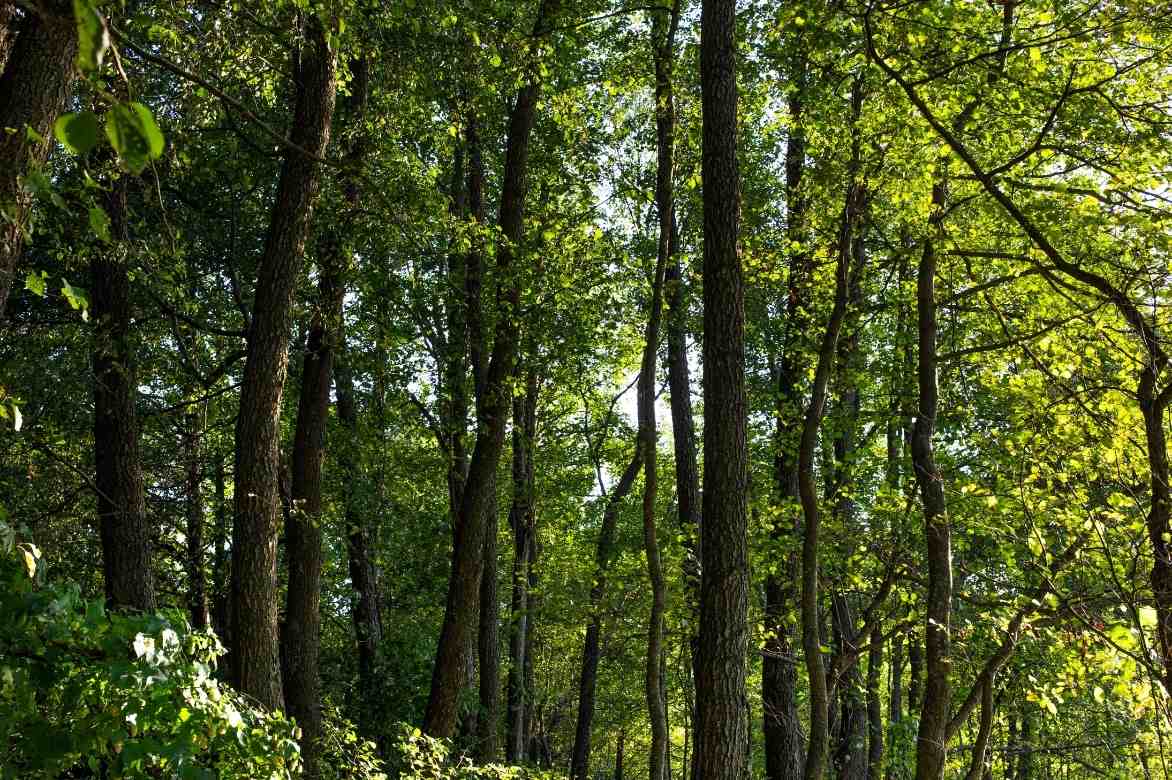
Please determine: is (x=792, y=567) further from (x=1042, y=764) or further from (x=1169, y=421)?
(x=1042, y=764)

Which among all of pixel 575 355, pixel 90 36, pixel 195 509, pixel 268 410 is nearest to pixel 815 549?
pixel 575 355

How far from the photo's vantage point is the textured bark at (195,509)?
1321 centimetres

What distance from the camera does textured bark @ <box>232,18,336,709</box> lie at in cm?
744

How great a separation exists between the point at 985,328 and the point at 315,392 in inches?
287

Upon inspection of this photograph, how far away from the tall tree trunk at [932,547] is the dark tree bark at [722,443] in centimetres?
201

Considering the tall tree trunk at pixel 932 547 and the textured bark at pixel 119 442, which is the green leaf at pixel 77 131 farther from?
the textured bark at pixel 119 442

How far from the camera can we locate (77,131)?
1.38 m

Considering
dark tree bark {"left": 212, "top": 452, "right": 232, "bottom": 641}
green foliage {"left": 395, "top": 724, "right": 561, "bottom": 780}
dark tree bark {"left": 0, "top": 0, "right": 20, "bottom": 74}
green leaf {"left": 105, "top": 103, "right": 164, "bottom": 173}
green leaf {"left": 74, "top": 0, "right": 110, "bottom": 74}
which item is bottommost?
green foliage {"left": 395, "top": 724, "right": 561, "bottom": 780}

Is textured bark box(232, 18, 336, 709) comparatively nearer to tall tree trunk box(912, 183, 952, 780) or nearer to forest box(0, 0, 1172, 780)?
forest box(0, 0, 1172, 780)

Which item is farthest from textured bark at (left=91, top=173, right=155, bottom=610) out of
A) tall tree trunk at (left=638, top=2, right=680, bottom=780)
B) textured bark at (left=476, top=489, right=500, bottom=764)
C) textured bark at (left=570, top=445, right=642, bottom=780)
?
textured bark at (left=570, top=445, right=642, bottom=780)

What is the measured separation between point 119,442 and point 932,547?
25.9 ft

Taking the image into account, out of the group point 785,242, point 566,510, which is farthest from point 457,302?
point 566,510

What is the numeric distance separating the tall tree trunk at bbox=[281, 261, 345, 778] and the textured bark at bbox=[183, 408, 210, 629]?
12.4 ft

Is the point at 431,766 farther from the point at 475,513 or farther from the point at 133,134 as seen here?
the point at 133,134
